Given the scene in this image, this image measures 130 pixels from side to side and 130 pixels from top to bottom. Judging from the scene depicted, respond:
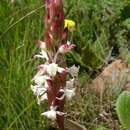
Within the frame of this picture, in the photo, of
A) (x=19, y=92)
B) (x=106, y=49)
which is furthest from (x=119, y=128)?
(x=106, y=49)

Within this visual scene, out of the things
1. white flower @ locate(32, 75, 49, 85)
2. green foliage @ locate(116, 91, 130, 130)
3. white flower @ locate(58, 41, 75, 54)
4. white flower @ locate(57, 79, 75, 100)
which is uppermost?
white flower @ locate(58, 41, 75, 54)

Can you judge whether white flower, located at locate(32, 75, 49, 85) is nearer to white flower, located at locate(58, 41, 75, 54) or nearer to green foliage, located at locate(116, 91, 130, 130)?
white flower, located at locate(58, 41, 75, 54)

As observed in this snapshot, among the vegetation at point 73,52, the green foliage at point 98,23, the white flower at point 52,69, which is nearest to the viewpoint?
the white flower at point 52,69

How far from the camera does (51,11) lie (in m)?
1.80

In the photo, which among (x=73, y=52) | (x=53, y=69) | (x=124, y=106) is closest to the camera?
(x=53, y=69)

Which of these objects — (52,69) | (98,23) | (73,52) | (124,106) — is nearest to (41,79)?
(52,69)

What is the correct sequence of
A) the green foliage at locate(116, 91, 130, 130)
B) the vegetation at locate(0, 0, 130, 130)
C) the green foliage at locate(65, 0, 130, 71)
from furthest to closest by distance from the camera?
the green foliage at locate(65, 0, 130, 71) → the vegetation at locate(0, 0, 130, 130) → the green foliage at locate(116, 91, 130, 130)

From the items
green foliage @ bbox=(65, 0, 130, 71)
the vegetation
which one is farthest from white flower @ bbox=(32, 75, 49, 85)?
green foliage @ bbox=(65, 0, 130, 71)

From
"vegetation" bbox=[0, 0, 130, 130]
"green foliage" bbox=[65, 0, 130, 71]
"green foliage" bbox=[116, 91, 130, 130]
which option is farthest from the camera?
"green foliage" bbox=[65, 0, 130, 71]

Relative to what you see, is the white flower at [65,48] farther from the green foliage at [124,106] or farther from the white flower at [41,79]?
the green foliage at [124,106]

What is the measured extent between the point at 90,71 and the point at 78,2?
676mm

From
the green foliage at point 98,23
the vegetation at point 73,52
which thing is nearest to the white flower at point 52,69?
the vegetation at point 73,52

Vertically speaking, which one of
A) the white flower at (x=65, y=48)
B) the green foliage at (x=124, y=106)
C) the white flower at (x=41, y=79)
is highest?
the white flower at (x=65, y=48)

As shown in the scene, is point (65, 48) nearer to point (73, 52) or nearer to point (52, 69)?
point (52, 69)
